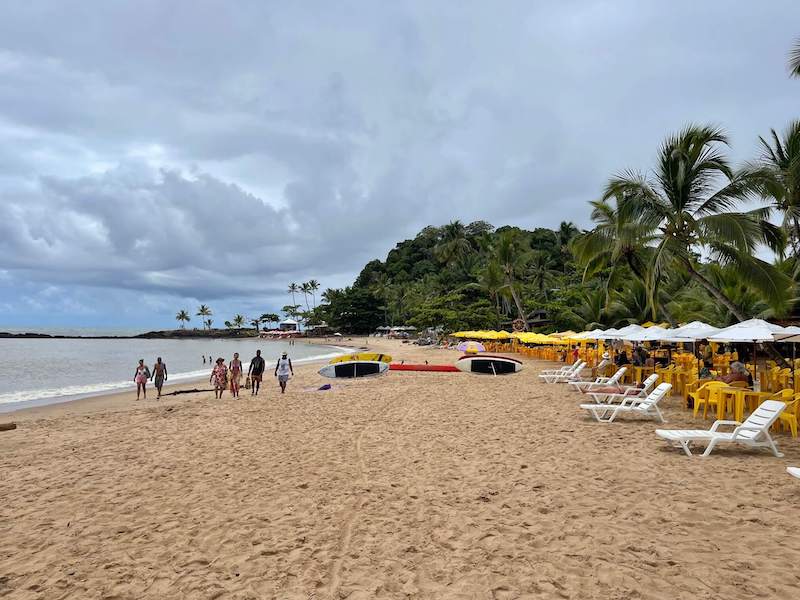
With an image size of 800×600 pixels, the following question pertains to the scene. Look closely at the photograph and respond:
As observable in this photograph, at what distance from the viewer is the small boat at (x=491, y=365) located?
17.6 m

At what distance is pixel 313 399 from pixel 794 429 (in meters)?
9.84

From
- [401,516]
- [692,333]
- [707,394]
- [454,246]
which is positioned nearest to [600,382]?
[692,333]

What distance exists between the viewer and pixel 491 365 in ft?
58.1

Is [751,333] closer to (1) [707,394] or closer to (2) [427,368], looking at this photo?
(1) [707,394]

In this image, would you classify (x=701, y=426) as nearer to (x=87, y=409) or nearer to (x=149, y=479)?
(x=149, y=479)

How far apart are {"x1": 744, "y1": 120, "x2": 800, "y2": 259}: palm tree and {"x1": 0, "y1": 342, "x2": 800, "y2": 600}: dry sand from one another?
20.2 ft

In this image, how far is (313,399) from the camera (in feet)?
42.2

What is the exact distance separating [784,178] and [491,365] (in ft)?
32.5

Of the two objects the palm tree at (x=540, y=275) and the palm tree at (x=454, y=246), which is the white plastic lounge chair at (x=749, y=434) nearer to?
the palm tree at (x=540, y=275)

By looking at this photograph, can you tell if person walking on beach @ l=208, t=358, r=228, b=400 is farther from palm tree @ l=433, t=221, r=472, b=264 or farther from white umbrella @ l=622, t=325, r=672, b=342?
palm tree @ l=433, t=221, r=472, b=264

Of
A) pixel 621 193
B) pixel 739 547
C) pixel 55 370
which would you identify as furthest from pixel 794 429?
pixel 55 370

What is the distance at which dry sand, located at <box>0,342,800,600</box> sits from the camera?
340cm

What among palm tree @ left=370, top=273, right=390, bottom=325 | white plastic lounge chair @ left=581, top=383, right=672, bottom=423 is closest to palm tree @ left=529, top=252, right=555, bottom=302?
palm tree @ left=370, top=273, right=390, bottom=325

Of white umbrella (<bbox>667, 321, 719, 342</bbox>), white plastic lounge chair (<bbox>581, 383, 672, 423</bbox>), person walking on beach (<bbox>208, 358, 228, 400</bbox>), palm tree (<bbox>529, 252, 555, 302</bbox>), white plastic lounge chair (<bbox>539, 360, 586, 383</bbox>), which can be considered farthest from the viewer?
palm tree (<bbox>529, 252, 555, 302</bbox>)
